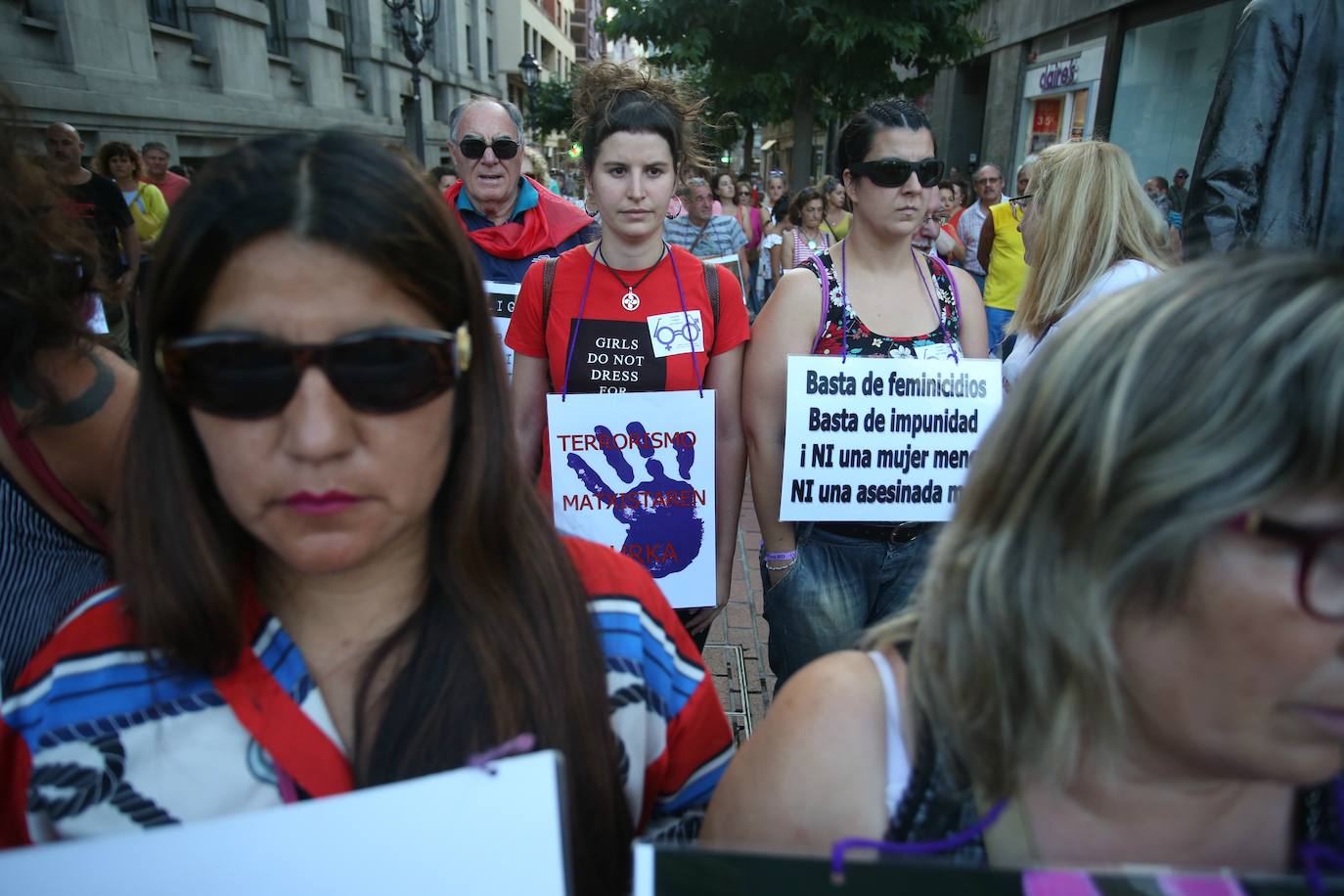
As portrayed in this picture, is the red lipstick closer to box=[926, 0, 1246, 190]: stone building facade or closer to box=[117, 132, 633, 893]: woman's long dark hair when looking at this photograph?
box=[117, 132, 633, 893]: woman's long dark hair

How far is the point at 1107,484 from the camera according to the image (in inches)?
31.9

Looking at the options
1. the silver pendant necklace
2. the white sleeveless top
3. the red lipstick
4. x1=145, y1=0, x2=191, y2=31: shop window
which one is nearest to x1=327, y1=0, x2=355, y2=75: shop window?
x1=145, y1=0, x2=191, y2=31: shop window

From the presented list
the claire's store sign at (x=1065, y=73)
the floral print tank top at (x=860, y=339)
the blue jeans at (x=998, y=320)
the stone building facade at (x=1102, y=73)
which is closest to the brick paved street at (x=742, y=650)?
the floral print tank top at (x=860, y=339)

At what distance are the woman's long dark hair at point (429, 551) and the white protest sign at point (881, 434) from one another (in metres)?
1.29

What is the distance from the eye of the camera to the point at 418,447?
1010 millimetres

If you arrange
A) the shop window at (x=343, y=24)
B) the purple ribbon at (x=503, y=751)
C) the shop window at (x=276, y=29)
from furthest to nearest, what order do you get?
the shop window at (x=343, y=24)
the shop window at (x=276, y=29)
the purple ribbon at (x=503, y=751)

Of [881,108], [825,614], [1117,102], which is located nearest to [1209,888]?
[825,614]

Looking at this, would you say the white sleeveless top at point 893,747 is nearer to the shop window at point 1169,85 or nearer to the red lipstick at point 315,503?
the red lipstick at point 315,503

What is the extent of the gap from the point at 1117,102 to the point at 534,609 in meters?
14.4

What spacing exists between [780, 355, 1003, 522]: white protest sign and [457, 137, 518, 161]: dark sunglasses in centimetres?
209

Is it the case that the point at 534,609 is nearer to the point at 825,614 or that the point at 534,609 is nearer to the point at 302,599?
the point at 302,599

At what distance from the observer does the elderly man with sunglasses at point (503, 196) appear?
3559mm

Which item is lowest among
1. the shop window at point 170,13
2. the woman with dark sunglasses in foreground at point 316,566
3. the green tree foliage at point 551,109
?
the woman with dark sunglasses in foreground at point 316,566

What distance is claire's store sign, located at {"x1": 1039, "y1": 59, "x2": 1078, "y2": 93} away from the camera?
13695mm
